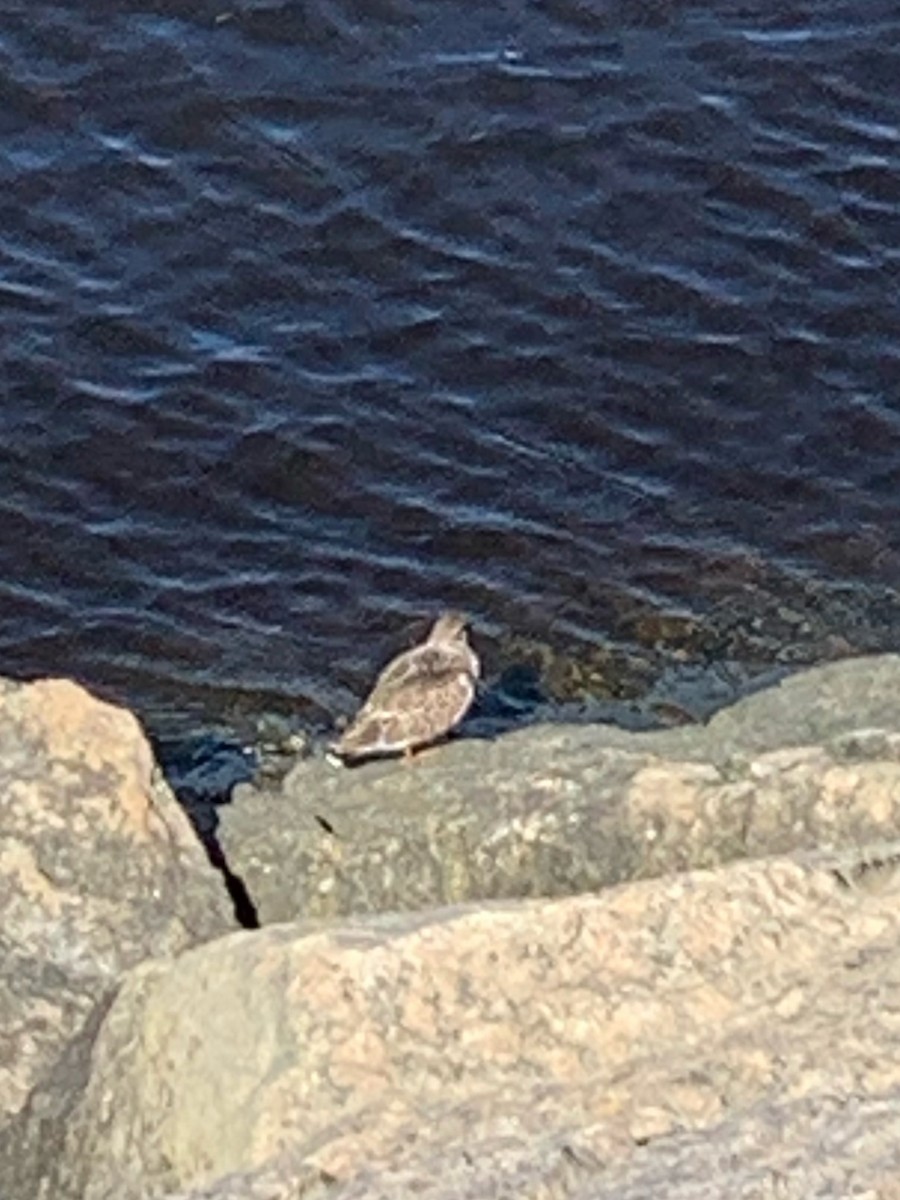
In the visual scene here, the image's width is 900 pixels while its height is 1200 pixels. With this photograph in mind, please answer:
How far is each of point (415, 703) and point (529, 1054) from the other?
3445mm

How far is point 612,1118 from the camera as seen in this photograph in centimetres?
701

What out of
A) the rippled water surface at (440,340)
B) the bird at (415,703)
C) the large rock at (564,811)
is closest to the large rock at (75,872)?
the large rock at (564,811)

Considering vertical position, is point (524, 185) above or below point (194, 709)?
above

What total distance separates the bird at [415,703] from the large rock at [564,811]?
0.74 meters

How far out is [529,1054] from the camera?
725 cm

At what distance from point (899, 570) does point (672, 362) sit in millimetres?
1671

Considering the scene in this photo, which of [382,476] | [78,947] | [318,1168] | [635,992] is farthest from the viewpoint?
[382,476]

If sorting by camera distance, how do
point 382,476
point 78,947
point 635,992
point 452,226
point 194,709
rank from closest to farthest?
point 635,992, point 78,947, point 194,709, point 382,476, point 452,226

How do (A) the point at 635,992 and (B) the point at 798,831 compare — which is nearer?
(A) the point at 635,992

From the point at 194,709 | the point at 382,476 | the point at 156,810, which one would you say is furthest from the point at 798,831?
the point at 382,476

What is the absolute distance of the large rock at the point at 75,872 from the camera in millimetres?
8062

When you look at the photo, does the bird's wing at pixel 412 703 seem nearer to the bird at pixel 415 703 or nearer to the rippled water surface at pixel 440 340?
the bird at pixel 415 703

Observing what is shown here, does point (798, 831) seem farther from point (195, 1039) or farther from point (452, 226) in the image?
point (452, 226)

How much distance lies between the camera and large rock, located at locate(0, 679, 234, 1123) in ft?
26.5
